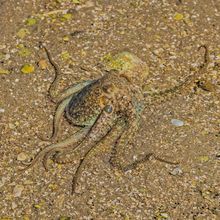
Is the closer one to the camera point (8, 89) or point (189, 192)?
point (189, 192)

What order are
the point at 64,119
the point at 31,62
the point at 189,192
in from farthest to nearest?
the point at 31,62 → the point at 64,119 → the point at 189,192

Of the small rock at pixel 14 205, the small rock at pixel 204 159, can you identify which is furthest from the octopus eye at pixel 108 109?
the small rock at pixel 14 205

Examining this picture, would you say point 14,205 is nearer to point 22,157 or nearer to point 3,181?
point 3,181

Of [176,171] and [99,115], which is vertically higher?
[99,115]

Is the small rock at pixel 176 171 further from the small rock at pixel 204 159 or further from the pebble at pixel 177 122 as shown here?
the pebble at pixel 177 122

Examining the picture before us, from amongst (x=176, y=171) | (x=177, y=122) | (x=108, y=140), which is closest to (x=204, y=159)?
(x=176, y=171)

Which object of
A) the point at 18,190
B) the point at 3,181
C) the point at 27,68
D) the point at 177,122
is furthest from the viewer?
the point at 27,68

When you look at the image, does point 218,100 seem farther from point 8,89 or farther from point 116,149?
point 8,89

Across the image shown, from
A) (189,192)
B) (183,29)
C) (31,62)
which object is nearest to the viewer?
(189,192)

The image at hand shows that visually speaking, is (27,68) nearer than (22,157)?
No

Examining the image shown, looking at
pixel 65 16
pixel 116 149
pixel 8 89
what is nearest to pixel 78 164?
pixel 116 149

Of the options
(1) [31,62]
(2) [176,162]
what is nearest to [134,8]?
(1) [31,62]
